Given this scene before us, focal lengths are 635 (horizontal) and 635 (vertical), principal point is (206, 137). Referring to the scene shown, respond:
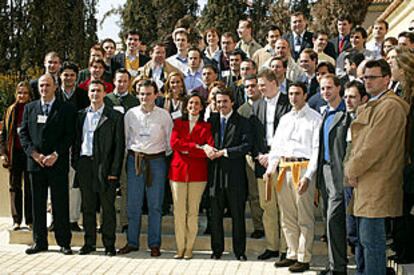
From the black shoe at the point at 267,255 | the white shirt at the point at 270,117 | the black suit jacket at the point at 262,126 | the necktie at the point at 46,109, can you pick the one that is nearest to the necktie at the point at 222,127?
the black suit jacket at the point at 262,126

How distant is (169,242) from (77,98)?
2294 millimetres

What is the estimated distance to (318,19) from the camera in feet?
79.8

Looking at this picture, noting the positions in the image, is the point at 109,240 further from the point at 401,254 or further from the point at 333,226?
the point at 401,254

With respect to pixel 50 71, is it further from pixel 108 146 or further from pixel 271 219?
pixel 271 219

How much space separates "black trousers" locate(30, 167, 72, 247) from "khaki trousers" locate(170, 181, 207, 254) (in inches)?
53.9

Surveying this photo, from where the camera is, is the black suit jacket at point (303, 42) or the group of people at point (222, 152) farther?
the black suit jacket at point (303, 42)

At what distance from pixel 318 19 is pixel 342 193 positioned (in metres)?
18.9

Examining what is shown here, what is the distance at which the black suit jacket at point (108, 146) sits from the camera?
304 inches

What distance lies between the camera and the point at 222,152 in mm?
7410

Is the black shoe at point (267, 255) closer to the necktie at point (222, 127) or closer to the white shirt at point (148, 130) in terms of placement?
the necktie at point (222, 127)

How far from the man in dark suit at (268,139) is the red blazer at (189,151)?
0.58 m

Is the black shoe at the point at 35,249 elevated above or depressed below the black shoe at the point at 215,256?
above

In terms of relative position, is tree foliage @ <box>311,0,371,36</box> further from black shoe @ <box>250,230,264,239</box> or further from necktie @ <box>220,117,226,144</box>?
Result: necktie @ <box>220,117,226,144</box>

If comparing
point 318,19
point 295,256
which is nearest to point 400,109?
point 295,256
